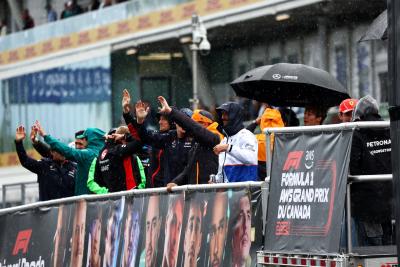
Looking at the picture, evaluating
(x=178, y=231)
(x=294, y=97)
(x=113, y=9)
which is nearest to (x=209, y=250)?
(x=178, y=231)

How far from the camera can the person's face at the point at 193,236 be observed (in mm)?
11117

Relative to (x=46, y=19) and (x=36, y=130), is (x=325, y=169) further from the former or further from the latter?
(x=46, y=19)

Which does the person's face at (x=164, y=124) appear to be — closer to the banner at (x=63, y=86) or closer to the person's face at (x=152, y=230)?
the person's face at (x=152, y=230)

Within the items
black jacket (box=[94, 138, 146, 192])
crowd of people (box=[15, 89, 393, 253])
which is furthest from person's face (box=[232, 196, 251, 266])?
black jacket (box=[94, 138, 146, 192])

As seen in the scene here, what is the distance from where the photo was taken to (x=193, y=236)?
11211mm

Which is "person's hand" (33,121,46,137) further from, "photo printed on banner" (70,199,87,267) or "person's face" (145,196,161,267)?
"person's face" (145,196,161,267)

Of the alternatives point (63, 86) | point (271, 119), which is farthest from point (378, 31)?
point (63, 86)

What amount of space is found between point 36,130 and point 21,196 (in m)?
6.50

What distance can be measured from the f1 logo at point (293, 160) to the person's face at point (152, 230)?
2.14 meters

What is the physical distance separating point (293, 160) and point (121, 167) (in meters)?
4.08

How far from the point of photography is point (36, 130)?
15062 mm

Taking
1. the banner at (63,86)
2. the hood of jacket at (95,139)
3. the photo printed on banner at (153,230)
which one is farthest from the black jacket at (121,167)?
the banner at (63,86)

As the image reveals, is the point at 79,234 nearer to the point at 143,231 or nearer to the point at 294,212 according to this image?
the point at 143,231

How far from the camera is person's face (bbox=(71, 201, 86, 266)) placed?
13398 millimetres
